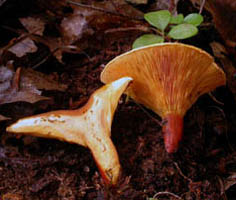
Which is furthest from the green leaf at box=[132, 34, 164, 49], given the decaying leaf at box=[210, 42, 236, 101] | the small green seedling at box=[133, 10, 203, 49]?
the decaying leaf at box=[210, 42, 236, 101]

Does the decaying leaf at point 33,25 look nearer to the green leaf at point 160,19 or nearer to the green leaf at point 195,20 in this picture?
the green leaf at point 160,19

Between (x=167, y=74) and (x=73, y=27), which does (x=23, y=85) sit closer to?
(x=73, y=27)

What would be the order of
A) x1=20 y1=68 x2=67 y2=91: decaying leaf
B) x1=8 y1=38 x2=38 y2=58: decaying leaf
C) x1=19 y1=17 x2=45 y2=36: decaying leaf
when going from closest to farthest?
x1=20 y1=68 x2=67 y2=91: decaying leaf
x1=8 y1=38 x2=38 y2=58: decaying leaf
x1=19 y1=17 x2=45 y2=36: decaying leaf

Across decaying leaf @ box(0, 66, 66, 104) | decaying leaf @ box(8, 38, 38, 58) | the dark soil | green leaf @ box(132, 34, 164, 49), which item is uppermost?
green leaf @ box(132, 34, 164, 49)

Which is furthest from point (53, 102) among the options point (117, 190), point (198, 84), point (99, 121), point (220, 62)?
point (220, 62)

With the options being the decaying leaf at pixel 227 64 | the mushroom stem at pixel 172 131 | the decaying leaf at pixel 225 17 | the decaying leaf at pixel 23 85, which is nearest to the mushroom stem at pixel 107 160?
the mushroom stem at pixel 172 131

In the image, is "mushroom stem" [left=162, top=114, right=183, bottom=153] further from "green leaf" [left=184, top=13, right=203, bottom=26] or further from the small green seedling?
"green leaf" [left=184, top=13, right=203, bottom=26]
